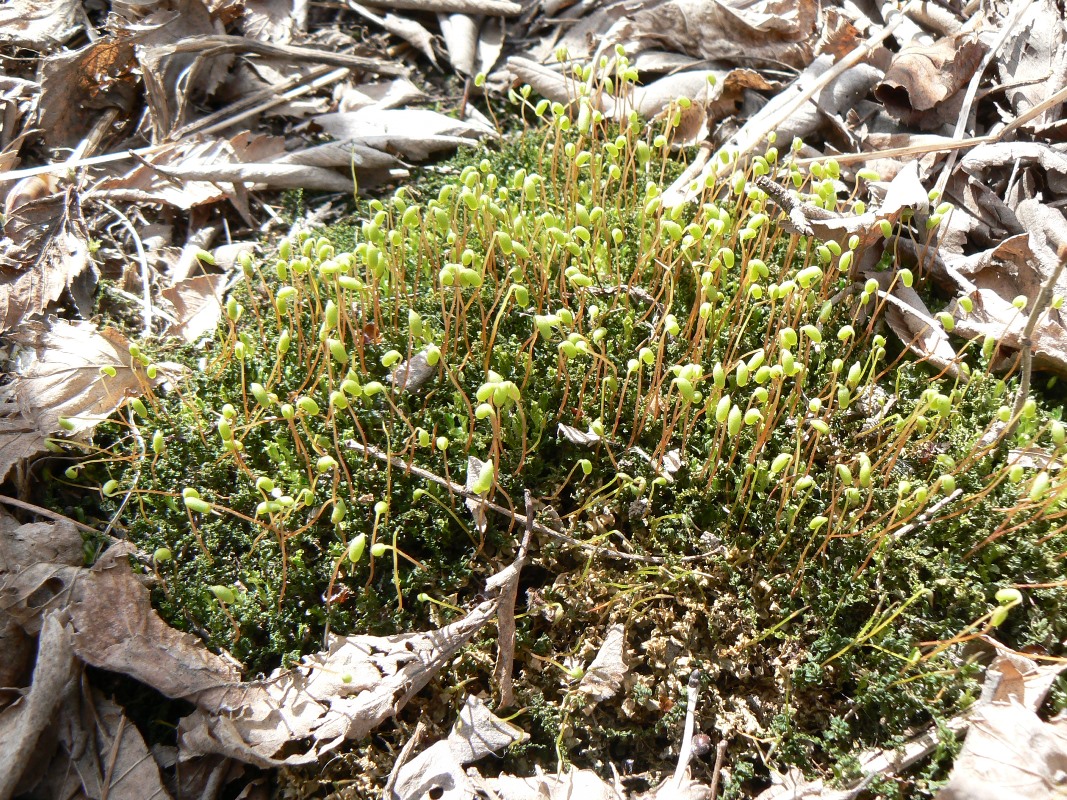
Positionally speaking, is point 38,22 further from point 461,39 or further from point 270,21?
point 461,39

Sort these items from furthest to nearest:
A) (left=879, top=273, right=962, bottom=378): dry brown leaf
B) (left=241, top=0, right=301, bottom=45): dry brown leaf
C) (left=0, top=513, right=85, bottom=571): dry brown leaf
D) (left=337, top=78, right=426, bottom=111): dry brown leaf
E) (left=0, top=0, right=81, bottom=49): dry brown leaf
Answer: (left=241, top=0, right=301, bottom=45): dry brown leaf → (left=337, top=78, right=426, bottom=111): dry brown leaf → (left=0, top=0, right=81, bottom=49): dry brown leaf → (left=879, top=273, right=962, bottom=378): dry brown leaf → (left=0, top=513, right=85, bottom=571): dry brown leaf

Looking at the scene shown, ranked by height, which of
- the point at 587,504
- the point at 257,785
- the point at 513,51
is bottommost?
the point at 257,785

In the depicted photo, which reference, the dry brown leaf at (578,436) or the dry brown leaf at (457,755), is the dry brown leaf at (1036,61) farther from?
the dry brown leaf at (457,755)

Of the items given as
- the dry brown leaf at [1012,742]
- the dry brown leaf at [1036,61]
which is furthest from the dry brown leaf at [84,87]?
the dry brown leaf at [1012,742]

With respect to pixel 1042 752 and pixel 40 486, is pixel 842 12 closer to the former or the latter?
pixel 1042 752

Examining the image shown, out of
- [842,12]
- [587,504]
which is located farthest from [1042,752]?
[842,12]

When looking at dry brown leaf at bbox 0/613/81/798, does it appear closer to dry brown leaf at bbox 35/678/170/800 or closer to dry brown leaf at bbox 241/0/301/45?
dry brown leaf at bbox 35/678/170/800

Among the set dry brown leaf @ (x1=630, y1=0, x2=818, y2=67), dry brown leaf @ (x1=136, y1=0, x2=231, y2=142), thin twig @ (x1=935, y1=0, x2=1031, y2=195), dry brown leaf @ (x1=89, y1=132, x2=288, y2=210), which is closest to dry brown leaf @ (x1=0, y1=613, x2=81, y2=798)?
dry brown leaf @ (x1=89, y1=132, x2=288, y2=210)
